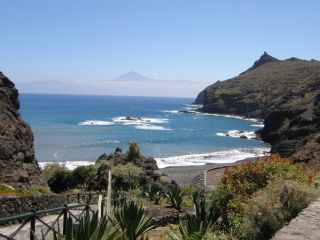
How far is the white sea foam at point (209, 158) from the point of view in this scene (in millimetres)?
56650

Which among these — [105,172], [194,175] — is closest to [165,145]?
[194,175]

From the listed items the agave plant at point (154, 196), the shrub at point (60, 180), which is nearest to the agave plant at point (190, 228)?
the agave plant at point (154, 196)

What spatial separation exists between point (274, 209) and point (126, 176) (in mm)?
22281

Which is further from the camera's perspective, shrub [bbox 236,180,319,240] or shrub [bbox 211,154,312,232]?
shrub [bbox 211,154,312,232]

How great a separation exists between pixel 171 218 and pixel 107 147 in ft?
178

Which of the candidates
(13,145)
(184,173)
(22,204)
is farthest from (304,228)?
(184,173)

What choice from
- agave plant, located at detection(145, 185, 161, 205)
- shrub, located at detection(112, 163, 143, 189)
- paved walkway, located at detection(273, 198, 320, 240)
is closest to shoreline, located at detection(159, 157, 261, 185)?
shrub, located at detection(112, 163, 143, 189)

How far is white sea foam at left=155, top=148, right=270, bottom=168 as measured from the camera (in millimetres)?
56650

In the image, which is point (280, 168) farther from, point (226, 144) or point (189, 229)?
point (226, 144)

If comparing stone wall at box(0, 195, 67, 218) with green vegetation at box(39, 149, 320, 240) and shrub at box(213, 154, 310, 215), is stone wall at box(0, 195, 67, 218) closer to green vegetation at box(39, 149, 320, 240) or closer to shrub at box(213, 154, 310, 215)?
green vegetation at box(39, 149, 320, 240)

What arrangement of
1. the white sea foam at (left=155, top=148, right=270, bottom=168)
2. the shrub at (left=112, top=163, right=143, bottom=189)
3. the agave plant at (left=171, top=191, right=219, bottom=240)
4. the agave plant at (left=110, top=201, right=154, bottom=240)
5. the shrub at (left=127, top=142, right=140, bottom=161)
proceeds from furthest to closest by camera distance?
the white sea foam at (left=155, top=148, right=270, bottom=168), the shrub at (left=127, top=142, right=140, bottom=161), the shrub at (left=112, top=163, right=143, bottom=189), the agave plant at (left=110, top=201, right=154, bottom=240), the agave plant at (left=171, top=191, right=219, bottom=240)

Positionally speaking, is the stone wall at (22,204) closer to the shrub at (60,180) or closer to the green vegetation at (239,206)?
the green vegetation at (239,206)

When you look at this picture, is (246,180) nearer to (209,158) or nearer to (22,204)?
(22,204)

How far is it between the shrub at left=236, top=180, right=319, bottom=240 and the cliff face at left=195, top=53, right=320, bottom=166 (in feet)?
122
